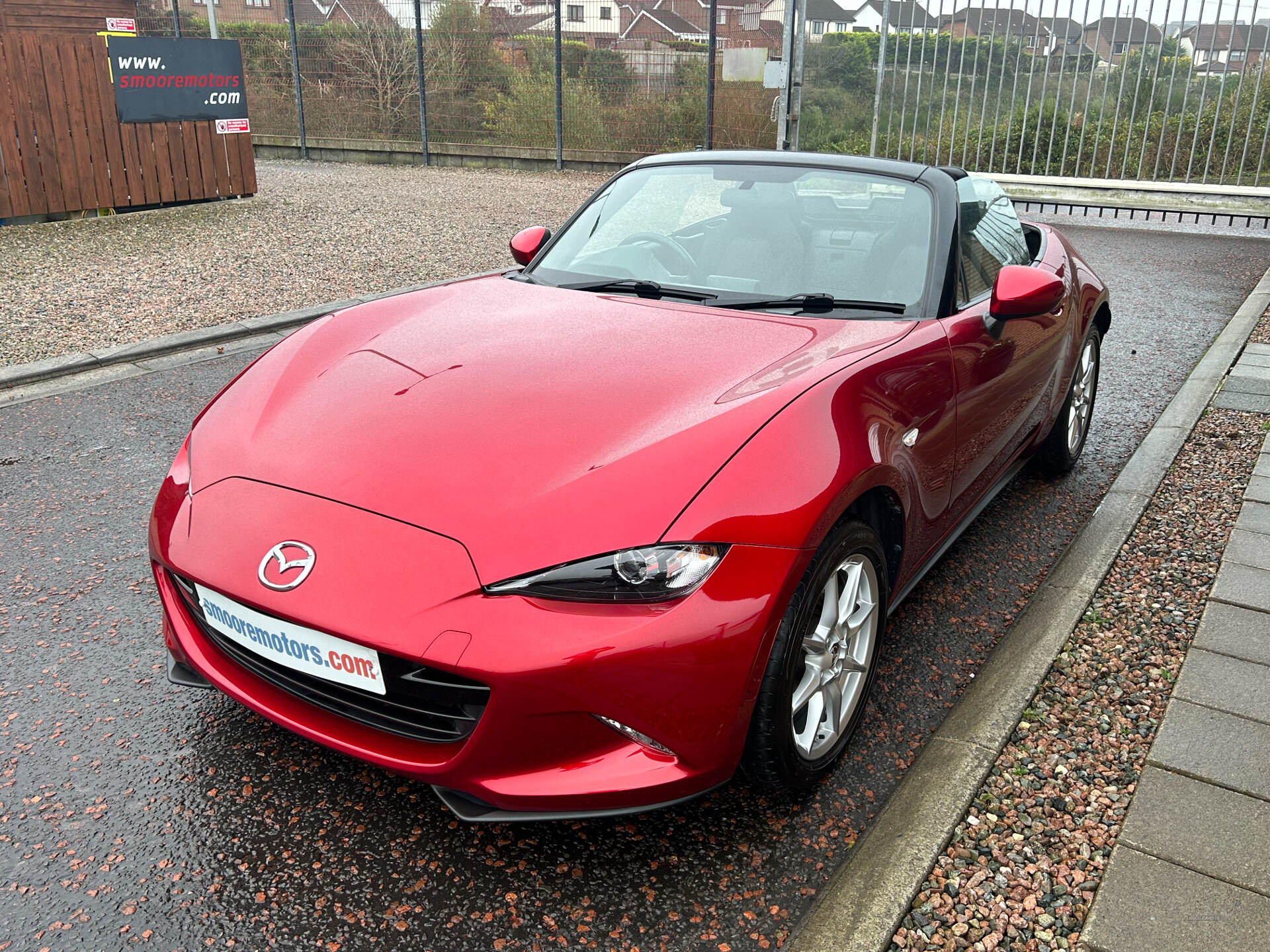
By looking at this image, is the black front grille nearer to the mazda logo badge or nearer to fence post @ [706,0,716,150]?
the mazda logo badge

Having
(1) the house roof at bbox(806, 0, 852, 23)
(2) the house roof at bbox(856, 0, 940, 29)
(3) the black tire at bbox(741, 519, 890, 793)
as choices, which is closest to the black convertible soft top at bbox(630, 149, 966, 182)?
(3) the black tire at bbox(741, 519, 890, 793)

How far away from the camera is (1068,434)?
459 cm

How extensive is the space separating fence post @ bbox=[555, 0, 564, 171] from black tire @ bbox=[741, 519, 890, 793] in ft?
50.8

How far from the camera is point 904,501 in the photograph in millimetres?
2701

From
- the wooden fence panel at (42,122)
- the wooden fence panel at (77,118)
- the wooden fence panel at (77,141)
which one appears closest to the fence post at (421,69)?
the wooden fence panel at (77,141)

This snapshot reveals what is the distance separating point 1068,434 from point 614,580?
3.26 m

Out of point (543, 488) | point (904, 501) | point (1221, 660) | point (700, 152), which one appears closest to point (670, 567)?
point (543, 488)

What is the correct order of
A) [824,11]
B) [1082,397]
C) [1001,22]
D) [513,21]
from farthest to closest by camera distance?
[513,21]
[1001,22]
[824,11]
[1082,397]

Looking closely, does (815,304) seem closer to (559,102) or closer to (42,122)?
(42,122)

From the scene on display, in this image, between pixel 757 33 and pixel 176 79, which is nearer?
pixel 176 79

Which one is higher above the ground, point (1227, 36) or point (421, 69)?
point (1227, 36)

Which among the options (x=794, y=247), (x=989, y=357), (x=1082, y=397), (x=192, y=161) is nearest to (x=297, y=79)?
(x=192, y=161)

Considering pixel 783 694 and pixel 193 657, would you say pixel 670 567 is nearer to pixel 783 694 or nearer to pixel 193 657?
pixel 783 694

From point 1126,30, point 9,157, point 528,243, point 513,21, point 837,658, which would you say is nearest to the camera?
point 837,658
